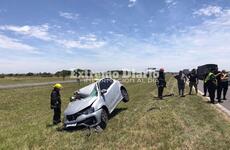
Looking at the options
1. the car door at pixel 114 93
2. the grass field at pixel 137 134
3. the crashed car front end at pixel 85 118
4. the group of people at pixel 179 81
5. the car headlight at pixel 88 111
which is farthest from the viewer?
the group of people at pixel 179 81

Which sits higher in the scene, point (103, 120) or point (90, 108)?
point (90, 108)

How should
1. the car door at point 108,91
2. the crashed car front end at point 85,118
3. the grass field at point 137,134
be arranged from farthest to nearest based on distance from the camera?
the car door at point 108,91
the crashed car front end at point 85,118
the grass field at point 137,134

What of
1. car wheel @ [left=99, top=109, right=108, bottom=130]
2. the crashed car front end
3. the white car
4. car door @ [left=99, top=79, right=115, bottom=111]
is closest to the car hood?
the white car

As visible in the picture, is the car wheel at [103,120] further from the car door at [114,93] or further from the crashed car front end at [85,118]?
the car door at [114,93]

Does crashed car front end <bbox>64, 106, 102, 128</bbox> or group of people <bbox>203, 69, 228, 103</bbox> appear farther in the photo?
group of people <bbox>203, 69, 228, 103</bbox>

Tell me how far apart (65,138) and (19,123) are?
4526 millimetres

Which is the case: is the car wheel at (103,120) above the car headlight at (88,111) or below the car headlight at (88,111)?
below

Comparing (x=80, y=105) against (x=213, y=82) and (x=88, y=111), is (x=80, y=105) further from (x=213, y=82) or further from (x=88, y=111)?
(x=213, y=82)

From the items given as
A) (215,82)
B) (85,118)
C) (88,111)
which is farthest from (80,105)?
(215,82)

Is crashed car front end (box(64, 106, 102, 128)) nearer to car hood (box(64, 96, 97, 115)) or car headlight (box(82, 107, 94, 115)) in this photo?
car headlight (box(82, 107, 94, 115))

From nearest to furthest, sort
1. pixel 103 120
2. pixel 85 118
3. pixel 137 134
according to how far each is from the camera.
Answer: pixel 137 134 < pixel 85 118 < pixel 103 120

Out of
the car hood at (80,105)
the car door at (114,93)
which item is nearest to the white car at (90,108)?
the car hood at (80,105)

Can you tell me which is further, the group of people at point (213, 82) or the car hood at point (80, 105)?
the group of people at point (213, 82)

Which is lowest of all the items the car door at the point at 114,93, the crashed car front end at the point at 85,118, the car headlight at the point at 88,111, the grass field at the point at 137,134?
the grass field at the point at 137,134
